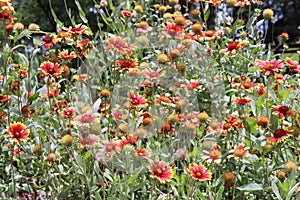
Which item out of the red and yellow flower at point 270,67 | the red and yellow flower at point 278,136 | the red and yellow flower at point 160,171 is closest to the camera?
the red and yellow flower at point 160,171

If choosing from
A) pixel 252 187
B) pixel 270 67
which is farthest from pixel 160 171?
pixel 270 67

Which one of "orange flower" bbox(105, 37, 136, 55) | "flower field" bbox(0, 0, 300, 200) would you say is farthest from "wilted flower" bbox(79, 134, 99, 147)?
"orange flower" bbox(105, 37, 136, 55)

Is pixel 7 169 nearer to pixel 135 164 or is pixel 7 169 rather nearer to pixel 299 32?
pixel 135 164

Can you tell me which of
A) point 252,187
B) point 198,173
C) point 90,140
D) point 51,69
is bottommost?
point 252,187

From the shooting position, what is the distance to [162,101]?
1.33 m

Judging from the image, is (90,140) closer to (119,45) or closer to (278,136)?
(119,45)

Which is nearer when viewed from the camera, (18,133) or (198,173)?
(198,173)

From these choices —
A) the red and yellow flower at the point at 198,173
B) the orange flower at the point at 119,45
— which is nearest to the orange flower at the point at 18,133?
the orange flower at the point at 119,45

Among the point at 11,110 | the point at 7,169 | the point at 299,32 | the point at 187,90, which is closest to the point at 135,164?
the point at 187,90

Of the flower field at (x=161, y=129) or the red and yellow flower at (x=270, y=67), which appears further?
the red and yellow flower at (x=270, y=67)

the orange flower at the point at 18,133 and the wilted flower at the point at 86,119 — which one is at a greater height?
the wilted flower at the point at 86,119

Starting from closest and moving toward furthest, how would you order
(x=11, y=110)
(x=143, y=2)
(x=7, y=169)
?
(x=11, y=110), (x=7, y=169), (x=143, y=2)

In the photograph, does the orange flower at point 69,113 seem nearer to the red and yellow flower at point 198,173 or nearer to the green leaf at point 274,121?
the red and yellow flower at point 198,173

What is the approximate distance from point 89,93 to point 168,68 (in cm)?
37
